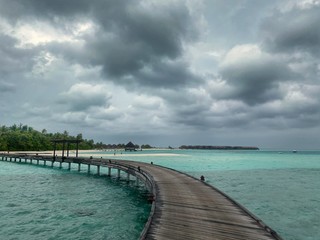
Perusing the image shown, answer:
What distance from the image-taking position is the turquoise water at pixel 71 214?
16.2m

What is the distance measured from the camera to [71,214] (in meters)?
20.1

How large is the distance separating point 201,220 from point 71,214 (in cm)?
1146

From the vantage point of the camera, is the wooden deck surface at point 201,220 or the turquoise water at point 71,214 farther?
the turquoise water at point 71,214

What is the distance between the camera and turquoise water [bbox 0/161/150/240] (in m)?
16.2

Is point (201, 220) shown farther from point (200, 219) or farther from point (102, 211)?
point (102, 211)

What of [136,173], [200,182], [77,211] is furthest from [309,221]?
[136,173]

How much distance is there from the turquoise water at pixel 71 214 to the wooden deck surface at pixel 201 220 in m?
2.98

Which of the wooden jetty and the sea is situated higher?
the wooden jetty

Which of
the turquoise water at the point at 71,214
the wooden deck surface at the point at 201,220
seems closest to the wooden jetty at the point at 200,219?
the wooden deck surface at the point at 201,220

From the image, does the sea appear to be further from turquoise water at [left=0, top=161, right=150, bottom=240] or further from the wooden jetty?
the wooden jetty

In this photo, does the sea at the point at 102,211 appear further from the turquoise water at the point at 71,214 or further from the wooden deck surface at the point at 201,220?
the wooden deck surface at the point at 201,220

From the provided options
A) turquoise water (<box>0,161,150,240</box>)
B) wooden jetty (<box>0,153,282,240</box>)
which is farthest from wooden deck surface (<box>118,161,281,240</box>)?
turquoise water (<box>0,161,150,240</box>)

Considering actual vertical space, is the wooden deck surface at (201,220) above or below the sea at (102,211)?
above

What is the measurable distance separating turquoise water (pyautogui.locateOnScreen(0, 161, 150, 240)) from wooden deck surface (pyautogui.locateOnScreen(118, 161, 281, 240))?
2980 millimetres
